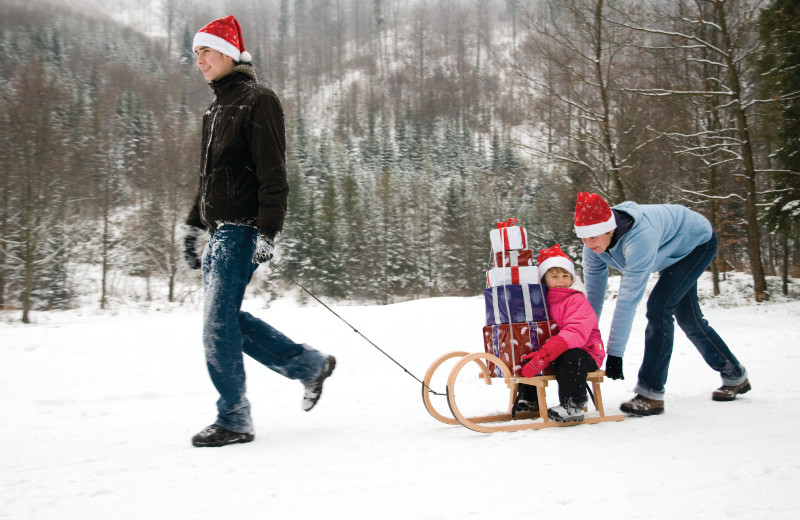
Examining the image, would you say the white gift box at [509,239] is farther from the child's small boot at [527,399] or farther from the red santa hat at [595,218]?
the child's small boot at [527,399]

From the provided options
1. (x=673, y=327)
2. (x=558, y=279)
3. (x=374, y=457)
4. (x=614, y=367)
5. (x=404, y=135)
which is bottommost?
(x=374, y=457)

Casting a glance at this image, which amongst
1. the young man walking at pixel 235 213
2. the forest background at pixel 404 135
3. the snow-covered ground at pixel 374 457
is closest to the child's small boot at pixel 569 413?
the snow-covered ground at pixel 374 457

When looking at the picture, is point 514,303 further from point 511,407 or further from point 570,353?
point 511,407

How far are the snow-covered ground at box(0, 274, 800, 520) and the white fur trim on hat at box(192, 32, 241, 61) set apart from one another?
2281 mm

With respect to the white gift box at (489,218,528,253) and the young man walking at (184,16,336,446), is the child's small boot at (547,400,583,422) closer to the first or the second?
the white gift box at (489,218,528,253)

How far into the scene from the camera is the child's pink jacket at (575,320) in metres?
3.17

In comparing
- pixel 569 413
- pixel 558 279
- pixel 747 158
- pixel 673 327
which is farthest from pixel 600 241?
pixel 747 158

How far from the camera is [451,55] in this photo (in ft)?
353

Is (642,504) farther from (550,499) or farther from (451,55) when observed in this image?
(451,55)

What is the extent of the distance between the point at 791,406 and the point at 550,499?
8.53 feet

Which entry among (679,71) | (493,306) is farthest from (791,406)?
(679,71)

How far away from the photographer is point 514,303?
128 inches

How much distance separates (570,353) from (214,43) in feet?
9.21

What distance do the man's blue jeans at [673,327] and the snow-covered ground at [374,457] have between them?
0.24 m
